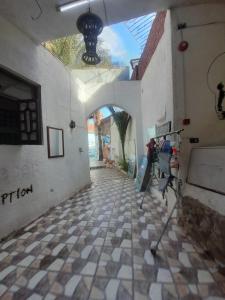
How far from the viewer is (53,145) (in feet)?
13.7

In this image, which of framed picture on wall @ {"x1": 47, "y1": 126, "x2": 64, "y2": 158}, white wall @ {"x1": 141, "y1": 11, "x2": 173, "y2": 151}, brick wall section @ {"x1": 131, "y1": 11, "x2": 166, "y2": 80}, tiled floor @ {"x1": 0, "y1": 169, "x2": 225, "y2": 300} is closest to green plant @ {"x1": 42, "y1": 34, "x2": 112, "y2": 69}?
brick wall section @ {"x1": 131, "y1": 11, "x2": 166, "y2": 80}

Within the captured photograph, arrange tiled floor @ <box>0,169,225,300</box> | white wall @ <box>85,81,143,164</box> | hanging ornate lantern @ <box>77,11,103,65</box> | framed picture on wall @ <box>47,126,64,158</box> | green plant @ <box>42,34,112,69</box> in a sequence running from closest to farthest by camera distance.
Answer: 1. tiled floor @ <box>0,169,225,300</box>
2. hanging ornate lantern @ <box>77,11,103,65</box>
3. framed picture on wall @ <box>47,126,64,158</box>
4. green plant @ <box>42,34,112,69</box>
5. white wall @ <box>85,81,143,164</box>

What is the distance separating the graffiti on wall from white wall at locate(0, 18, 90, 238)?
44mm

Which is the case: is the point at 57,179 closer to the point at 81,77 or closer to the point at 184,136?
the point at 184,136

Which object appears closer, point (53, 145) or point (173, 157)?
point (173, 157)

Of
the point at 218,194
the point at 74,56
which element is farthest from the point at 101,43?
the point at 218,194

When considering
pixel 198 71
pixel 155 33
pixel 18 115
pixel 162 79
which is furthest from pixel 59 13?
pixel 155 33

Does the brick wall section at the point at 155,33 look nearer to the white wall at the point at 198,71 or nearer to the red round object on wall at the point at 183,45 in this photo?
the white wall at the point at 198,71

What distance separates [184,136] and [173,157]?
0.41m

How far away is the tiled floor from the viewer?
5.51 ft

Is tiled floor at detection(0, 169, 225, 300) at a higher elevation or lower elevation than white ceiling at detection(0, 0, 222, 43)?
lower

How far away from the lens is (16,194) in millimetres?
2949

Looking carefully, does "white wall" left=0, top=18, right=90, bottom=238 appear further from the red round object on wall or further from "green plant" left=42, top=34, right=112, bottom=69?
the red round object on wall

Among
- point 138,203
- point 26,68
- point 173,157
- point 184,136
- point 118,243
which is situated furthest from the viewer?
point 138,203
